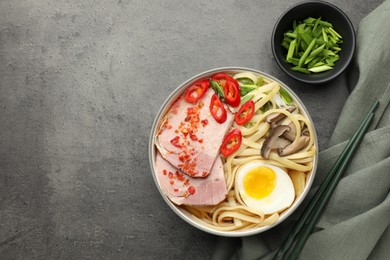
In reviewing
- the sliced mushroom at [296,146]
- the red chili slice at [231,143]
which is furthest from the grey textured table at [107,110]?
the red chili slice at [231,143]

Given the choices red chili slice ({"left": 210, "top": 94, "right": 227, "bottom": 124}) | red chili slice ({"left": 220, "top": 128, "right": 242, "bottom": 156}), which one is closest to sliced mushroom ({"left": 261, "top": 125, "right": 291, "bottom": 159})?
red chili slice ({"left": 220, "top": 128, "right": 242, "bottom": 156})

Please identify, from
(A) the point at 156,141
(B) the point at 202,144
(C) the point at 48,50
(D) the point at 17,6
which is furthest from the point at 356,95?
(D) the point at 17,6

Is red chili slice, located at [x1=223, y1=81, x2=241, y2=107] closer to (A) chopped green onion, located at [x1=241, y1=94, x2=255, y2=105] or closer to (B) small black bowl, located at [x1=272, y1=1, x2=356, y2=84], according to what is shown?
(A) chopped green onion, located at [x1=241, y1=94, x2=255, y2=105]

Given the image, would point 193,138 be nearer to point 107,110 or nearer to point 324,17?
point 107,110

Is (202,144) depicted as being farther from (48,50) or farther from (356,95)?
(48,50)

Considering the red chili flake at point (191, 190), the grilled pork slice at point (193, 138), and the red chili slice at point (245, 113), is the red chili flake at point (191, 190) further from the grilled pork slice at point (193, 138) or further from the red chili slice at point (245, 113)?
the red chili slice at point (245, 113)
